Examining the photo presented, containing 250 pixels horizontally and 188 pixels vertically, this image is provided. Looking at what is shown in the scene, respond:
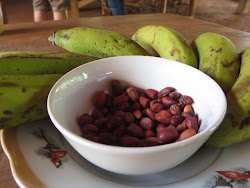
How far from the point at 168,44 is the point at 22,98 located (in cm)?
26

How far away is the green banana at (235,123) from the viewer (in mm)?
380

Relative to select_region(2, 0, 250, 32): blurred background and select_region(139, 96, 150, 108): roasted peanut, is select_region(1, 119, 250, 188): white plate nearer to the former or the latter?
select_region(139, 96, 150, 108): roasted peanut

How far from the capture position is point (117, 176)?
1.20 feet

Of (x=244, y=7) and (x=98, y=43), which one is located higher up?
(x=98, y=43)

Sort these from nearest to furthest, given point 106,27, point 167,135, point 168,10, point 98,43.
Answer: point 167,135, point 98,43, point 106,27, point 168,10

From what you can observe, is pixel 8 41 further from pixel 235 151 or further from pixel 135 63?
pixel 235 151

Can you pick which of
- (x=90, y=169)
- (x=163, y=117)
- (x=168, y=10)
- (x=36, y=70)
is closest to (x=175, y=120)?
(x=163, y=117)

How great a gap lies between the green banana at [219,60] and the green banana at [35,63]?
0.66ft

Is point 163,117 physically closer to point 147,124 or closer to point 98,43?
point 147,124

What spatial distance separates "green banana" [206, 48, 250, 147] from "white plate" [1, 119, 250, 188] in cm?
2

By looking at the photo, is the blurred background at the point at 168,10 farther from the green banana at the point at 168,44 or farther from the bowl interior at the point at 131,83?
the bowl interior at the point at 131,83

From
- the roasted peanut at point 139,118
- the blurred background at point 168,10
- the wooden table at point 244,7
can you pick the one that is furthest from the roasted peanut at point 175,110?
the wooden table at point 244,7

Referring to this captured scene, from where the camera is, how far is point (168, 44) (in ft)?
1.72

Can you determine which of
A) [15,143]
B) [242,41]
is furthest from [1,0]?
[15,143]
